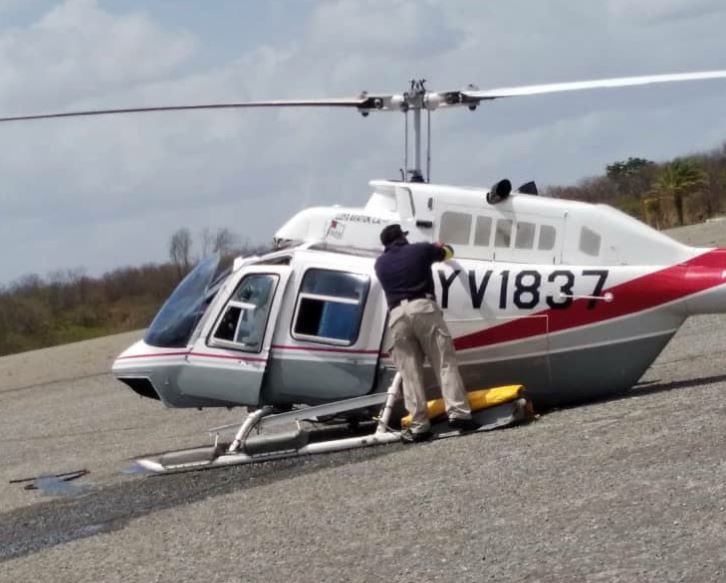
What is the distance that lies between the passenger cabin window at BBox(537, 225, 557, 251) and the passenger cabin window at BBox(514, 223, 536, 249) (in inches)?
3.7

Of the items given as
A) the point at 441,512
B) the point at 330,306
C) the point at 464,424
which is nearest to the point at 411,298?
the point at 330,306

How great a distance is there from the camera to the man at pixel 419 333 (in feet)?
39.5

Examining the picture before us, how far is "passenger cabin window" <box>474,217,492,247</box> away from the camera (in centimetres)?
1273

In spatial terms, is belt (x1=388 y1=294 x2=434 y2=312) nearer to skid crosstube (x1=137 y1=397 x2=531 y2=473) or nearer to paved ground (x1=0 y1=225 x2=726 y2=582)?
skid crosstube (x1=137 y1=397 x2=531 y2=473)

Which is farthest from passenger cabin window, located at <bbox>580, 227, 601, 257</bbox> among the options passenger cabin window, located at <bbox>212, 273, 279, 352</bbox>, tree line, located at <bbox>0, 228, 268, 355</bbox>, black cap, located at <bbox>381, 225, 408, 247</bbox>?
tree line, located at <bbox>0, 228, 268, 355</bbox>

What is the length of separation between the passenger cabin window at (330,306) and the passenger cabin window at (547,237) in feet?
5.53

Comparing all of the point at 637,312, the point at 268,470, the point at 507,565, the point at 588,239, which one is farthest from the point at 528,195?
the point at 507,565

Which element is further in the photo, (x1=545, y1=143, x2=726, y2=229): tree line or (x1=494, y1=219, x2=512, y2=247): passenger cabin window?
(x1=545, y1=143, x2=726, y2=229): tree line

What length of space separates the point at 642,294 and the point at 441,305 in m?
1.86

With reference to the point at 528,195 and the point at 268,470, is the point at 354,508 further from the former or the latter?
the point at 528,195

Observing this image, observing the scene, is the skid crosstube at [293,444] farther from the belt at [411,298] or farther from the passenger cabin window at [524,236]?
the passenger cabin window at [524,236]

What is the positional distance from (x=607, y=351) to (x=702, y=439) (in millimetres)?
3079

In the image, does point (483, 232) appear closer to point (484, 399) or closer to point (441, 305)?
point (441, 305)

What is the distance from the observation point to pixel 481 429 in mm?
12000
